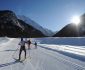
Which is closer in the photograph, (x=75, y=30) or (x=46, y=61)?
(x=46, y=61)

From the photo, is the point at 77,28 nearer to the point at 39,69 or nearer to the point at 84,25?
the point at 84,25

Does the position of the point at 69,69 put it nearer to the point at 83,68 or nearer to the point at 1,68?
the point at 83,68

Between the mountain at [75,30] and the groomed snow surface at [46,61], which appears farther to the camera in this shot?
the mountain at [75,30]

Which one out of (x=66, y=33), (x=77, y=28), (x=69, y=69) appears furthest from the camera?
(x=66, y=33)

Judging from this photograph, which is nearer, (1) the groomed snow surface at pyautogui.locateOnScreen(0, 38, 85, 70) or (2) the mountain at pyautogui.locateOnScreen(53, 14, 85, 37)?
(1) the groomed snow surface at pyautogui.locateOnScreen(0, 38, 85, 70)

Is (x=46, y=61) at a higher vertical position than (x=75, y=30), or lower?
lower

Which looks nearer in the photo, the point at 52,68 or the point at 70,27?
the point at 52,68

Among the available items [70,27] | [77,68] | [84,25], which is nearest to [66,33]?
[70,27]

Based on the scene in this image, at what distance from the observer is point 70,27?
19562 cm

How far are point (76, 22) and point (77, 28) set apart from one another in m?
16.6

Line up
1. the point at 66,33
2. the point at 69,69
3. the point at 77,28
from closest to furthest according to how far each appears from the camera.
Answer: the point at 69,69
the point at 77,28
the point at 66,33

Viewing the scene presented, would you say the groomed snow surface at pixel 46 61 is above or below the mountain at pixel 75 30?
below

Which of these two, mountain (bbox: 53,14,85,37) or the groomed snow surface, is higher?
mountain (bbox: 53,14,85,37)

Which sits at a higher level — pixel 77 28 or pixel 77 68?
pixel 77 28
